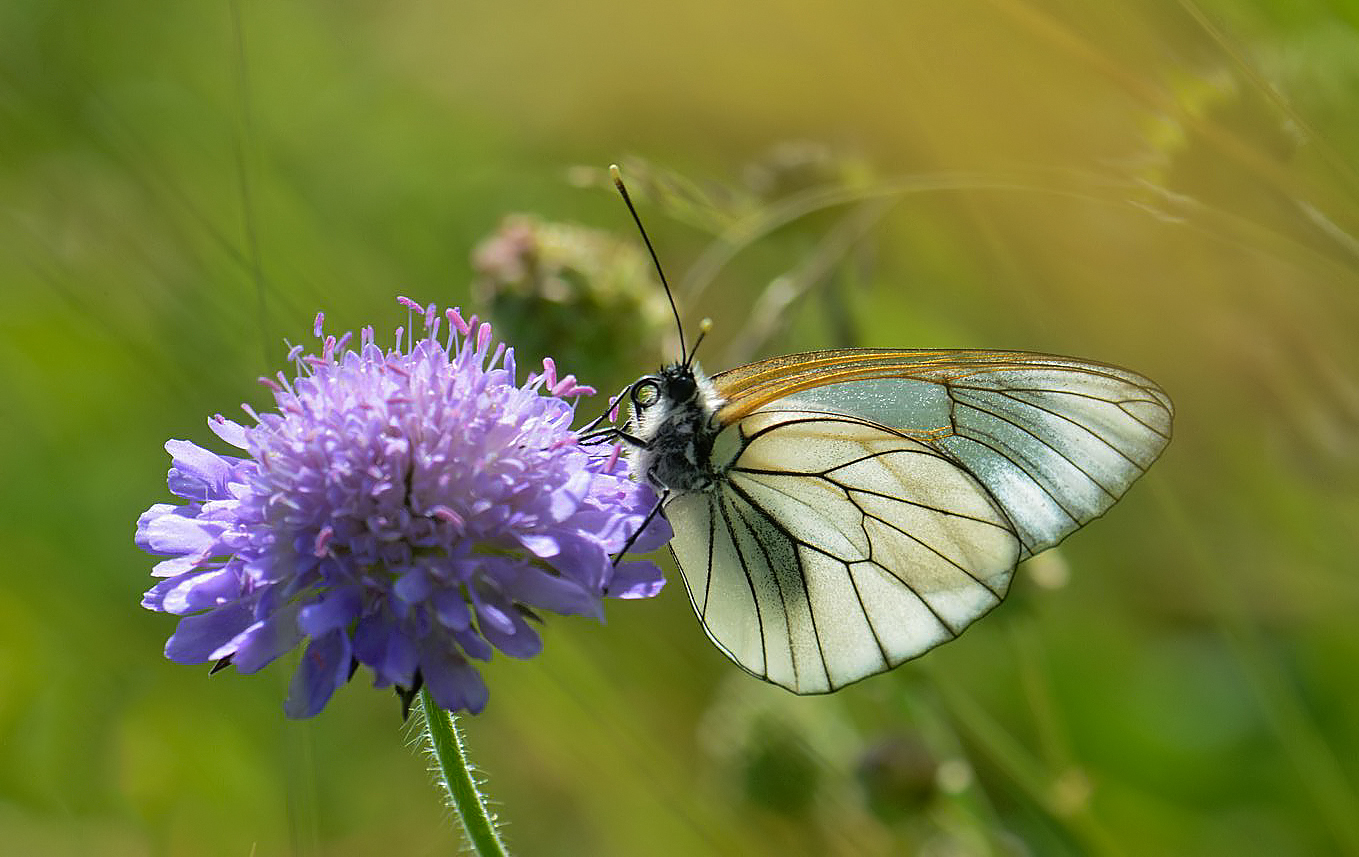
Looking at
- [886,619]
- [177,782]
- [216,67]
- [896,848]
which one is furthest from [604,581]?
[216,67]

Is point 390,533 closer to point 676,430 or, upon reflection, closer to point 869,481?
point 676,430

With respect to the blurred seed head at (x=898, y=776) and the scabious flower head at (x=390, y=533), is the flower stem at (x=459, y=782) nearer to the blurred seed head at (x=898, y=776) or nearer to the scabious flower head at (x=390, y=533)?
the scabious flower head at (x=390, y=533)

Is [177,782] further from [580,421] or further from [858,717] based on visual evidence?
[858,717]

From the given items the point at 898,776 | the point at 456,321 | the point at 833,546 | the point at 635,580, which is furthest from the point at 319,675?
the point at 898,776

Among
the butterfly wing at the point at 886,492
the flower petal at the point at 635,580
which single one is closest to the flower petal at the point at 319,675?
the flower petal at the point at 635,580

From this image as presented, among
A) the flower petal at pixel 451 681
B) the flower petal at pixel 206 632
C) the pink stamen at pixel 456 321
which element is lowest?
the flower petal at pixel 451 681

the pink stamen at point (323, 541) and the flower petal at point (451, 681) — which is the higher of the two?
the pink stamen at point (323, 541)
